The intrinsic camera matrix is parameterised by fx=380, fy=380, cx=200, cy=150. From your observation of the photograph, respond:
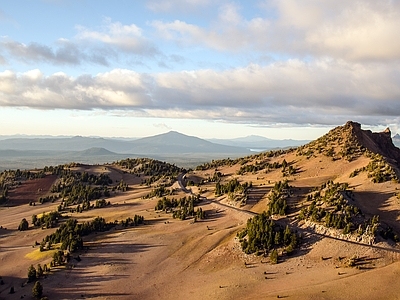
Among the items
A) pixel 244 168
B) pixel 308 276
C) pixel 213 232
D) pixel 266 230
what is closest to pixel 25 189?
pixel 244 168

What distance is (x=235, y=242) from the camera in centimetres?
5912

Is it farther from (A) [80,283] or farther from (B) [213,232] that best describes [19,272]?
(B) [213,232]

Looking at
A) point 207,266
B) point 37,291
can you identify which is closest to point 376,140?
point 207,266

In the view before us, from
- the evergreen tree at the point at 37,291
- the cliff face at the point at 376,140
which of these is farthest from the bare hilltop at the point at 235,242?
the cliff face at the point at 376,140

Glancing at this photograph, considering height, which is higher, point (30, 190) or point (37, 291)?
point (30, 190)

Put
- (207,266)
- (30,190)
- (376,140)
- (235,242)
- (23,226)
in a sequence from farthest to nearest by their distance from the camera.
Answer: (30,190), (376,140), (23,226), (235,242), (207,266)

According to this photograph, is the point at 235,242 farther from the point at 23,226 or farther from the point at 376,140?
the point at 376,140

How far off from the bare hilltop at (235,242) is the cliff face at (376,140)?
38.0 feet

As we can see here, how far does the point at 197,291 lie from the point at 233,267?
7.47m

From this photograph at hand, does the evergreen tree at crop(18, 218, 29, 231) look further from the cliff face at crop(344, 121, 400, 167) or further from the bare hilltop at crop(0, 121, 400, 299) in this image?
the cliff face at crop(344, 121, 400, 167)

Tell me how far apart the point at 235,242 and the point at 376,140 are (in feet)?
268

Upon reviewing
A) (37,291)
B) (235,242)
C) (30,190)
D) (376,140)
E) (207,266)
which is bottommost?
(37,291)

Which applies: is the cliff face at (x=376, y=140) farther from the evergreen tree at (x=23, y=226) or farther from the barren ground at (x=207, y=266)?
the evergreen tree at (x=23, y=226)

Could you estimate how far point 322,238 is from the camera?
5450 cm
